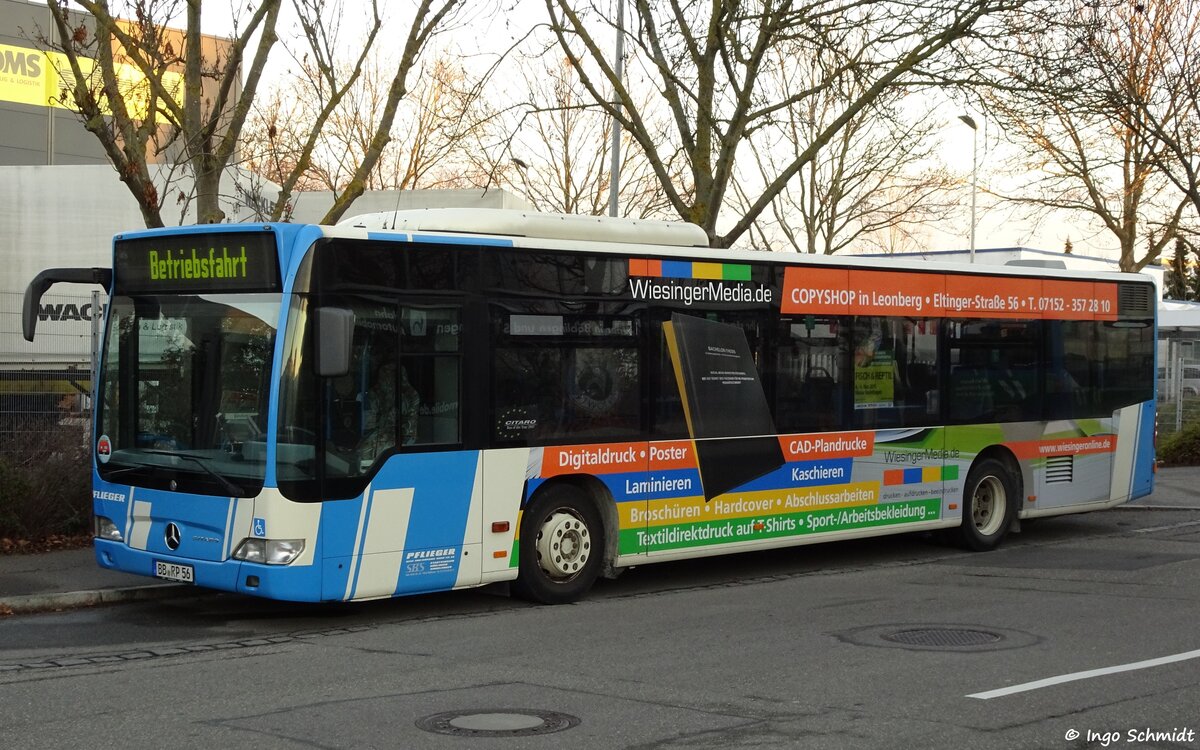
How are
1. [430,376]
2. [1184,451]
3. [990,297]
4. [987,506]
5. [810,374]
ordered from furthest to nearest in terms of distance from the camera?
[1184,451] < [987,506] < [990,297] < [810,374] < [430,376]

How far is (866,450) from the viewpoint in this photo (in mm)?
13641

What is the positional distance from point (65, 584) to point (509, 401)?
398 cm

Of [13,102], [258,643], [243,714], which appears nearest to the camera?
[243,714]

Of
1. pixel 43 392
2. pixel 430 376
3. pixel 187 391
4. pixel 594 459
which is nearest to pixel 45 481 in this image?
pixel 43 392

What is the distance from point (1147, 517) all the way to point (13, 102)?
4140 centimetres

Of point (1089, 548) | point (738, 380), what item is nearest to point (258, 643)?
point (738, 380)

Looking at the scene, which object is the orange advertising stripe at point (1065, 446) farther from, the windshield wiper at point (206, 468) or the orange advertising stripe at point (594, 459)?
the windshield wiper at point (206, 468)

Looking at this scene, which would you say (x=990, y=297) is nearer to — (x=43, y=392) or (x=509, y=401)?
(x=509, y=401)

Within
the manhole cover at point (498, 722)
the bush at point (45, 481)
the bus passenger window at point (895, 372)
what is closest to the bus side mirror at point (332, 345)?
the manhole cover at point (498, 722)

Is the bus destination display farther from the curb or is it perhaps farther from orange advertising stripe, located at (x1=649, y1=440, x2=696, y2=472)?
orange advertising stripe, located at (x1=649, y1=440, x2=696, y2=472)

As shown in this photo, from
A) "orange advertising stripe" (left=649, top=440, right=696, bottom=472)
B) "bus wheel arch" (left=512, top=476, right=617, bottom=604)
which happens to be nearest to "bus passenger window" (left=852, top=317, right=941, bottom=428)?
"orange advertising stripe" (left=649, top=440, right=696, bottom=472)

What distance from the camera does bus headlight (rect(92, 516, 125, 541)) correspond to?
10.6 meters

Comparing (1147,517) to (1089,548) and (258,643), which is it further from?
(258,643)

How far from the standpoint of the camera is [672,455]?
12.0 m
